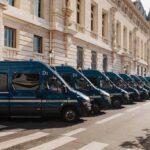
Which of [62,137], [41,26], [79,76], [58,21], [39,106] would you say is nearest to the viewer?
[62,137]

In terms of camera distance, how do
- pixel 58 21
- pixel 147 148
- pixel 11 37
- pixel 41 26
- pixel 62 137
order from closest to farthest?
pixel 147 148
pixel 62 137
pixel 11 37
pixel 41 26
pixel 58 21

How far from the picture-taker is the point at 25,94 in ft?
51.2

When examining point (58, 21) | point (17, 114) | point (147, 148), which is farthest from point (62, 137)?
point (58, 21)

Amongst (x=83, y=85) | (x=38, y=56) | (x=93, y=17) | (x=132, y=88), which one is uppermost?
(x=93, y=17)

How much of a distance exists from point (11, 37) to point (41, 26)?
3777 millimetres

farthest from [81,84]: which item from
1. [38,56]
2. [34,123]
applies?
[38,56]

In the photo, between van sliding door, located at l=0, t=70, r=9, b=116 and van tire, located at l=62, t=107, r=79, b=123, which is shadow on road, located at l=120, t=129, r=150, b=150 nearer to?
van tire, located at l=62, t=107, r=79, b=123

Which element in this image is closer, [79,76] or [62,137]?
[62,137]

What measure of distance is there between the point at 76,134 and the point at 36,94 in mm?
3392

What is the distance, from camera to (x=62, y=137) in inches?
479

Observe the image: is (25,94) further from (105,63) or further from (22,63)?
(105,63)

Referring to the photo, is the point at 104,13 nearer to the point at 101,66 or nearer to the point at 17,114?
the point at 101,66

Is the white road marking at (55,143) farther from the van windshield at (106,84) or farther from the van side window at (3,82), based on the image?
the van windshield at (106,84)

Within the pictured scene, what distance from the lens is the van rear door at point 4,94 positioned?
612 inches
